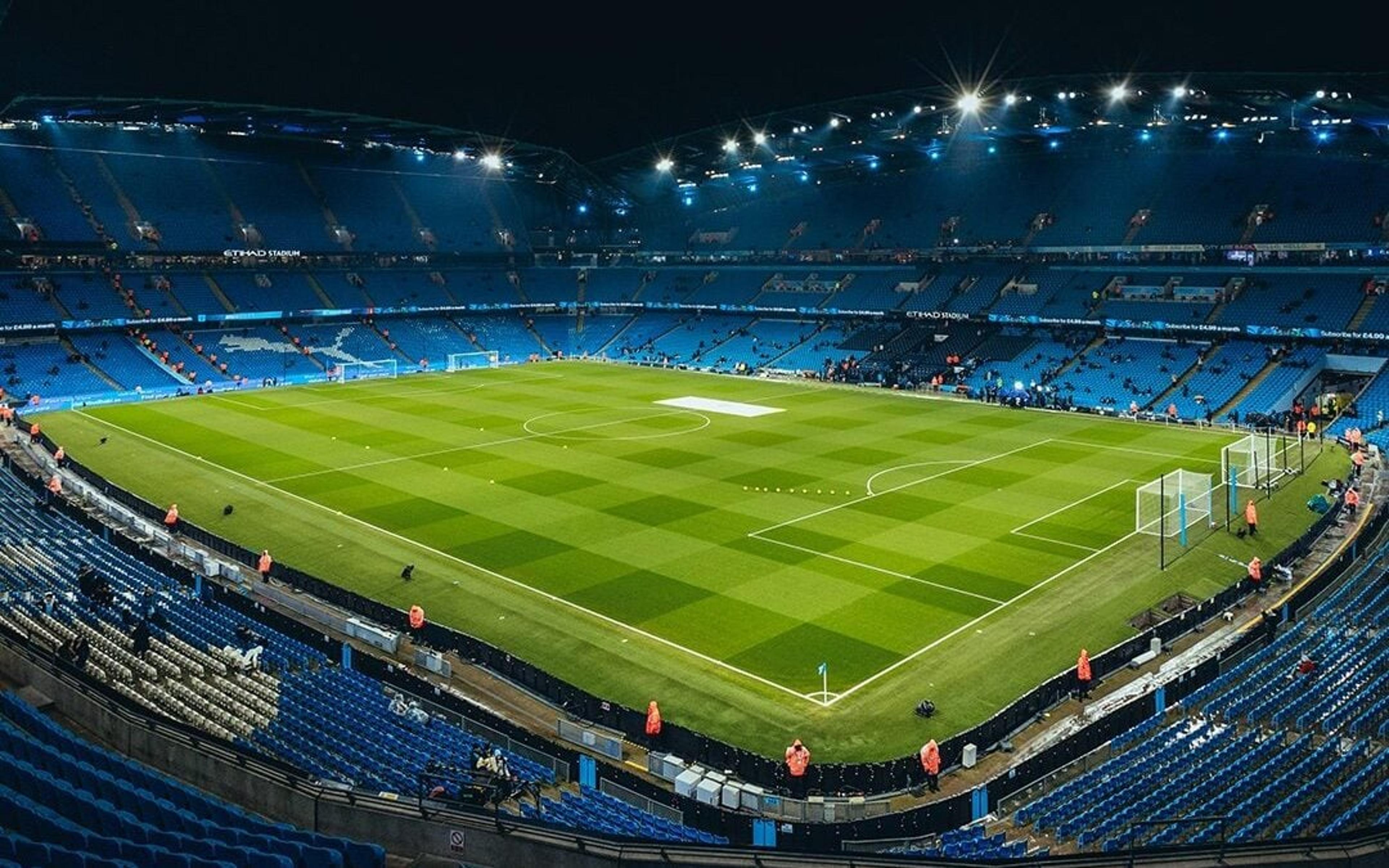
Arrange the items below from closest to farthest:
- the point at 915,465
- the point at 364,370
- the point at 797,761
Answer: the point at 797,761 → the point at 915,465 → the point at 364,370

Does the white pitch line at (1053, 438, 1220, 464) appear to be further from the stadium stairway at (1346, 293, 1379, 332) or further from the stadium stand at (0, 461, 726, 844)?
the stadium stand at (0, 461, 726, 844)

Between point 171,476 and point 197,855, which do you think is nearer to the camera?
point 197,855

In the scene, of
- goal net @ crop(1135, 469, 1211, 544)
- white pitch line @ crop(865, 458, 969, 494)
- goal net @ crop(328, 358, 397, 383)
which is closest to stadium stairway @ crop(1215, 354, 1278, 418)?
white pitch line @ crop(865, 458, 969, 494)

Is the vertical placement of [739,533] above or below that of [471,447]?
below

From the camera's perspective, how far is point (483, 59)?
60.7 metres

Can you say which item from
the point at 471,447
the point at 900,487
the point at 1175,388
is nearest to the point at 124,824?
the point at 900,487

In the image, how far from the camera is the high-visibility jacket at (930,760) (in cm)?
1833

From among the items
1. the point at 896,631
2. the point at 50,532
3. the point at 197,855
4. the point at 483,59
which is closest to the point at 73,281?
the point at 483,59

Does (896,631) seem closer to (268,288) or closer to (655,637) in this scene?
(655,637)

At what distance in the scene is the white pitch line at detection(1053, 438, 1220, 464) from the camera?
148ft

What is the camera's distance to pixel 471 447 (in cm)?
4878

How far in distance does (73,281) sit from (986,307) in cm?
7130

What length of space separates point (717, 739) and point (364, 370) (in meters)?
67.1

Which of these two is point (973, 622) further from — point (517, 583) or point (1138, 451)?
point (1138, 451)
